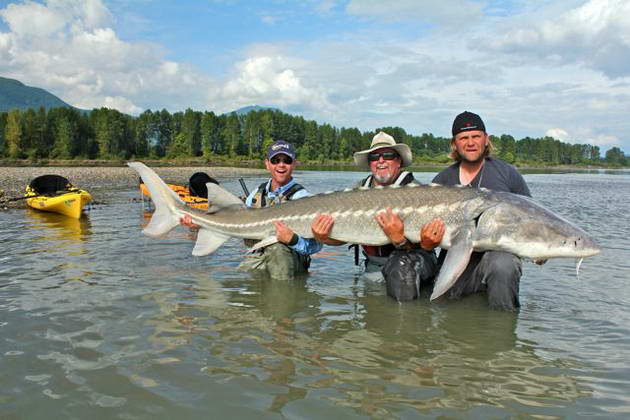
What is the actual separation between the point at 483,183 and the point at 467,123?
26.6 inches

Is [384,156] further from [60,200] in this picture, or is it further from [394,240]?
[60,200]

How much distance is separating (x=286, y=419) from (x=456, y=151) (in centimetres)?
358

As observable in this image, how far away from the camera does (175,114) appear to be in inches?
3772

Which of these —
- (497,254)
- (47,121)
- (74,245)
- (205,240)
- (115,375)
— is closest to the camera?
(115,375)

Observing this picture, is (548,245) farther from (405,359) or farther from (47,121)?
(47,121)

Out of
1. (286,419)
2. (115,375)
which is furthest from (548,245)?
(115,375)

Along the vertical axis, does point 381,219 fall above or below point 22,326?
above

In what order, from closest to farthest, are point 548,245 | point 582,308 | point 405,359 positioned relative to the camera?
point 405,359
point 548,245
point 582,308

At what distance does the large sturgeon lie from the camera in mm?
4207

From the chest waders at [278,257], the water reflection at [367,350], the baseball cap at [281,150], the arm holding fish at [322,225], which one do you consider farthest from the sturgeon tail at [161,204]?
the arm holding fish at [322,225]

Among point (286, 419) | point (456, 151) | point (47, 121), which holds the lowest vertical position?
point (286, 419)

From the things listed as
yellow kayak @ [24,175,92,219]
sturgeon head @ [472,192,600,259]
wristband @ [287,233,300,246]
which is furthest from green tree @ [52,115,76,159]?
sturgeon head @ [472,192,600,259]

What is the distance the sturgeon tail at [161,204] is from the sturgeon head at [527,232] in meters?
3.47

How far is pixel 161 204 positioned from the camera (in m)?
5.76
